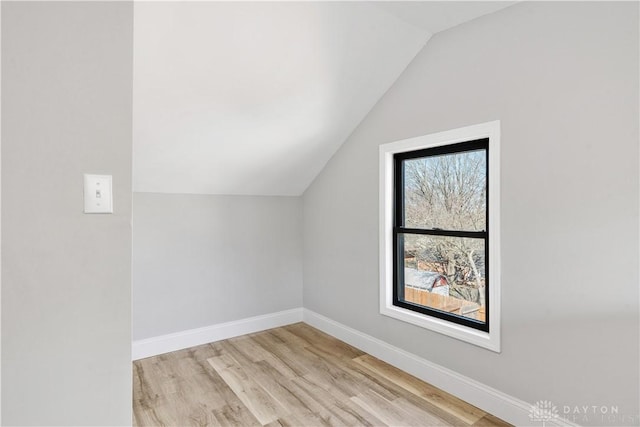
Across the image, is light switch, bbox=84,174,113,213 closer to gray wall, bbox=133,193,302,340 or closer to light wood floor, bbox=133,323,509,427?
light wood floor, bbox=133,323,509,427

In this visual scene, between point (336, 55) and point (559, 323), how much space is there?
6.75 ft

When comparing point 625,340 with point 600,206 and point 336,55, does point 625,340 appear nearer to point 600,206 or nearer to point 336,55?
point 600,206

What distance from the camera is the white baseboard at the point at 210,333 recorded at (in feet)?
9.65

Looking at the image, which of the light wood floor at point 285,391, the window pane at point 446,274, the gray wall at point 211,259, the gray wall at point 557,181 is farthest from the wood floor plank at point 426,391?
the gray wall at point 211,259

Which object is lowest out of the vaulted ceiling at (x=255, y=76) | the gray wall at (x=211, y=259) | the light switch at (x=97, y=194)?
the gray wall at (x=211, y=259)

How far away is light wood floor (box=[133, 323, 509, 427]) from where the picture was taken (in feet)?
6.88

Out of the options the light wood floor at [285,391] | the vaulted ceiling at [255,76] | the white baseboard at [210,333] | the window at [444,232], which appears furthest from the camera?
the white baseboard at [210,333]

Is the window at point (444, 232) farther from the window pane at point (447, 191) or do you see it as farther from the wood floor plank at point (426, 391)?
the wood floor plank at point (426, 391)

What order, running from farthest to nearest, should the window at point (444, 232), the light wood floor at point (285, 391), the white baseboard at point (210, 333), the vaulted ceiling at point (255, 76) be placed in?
1. the white baseboard at point (210, 333)
2. the window at point (444, 232)
3. the light wood floor at point (285, 391)
4. the vaulted ceiling at point (255, 76)

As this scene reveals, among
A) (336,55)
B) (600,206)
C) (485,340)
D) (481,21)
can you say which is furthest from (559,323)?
(336,55)

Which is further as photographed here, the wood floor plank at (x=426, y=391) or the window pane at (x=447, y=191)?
the window pane at (x=447, y=191)

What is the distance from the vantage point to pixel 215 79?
2203mm

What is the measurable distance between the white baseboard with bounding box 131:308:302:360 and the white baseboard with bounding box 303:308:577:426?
63 centimetres

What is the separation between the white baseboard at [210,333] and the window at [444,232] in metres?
1.28
